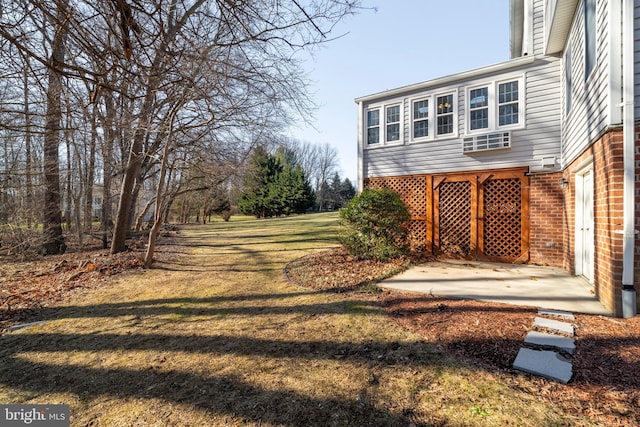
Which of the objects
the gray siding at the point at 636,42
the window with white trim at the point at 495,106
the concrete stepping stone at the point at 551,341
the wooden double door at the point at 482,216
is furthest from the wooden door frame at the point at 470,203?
the concrete stepping stone at the point at 551,341

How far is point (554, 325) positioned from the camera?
3.40m

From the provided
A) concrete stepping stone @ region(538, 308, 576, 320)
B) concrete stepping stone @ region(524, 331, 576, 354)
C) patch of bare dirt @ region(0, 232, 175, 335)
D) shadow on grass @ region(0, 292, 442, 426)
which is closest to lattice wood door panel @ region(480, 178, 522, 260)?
concrete stepping stone @ region(538, 308, 576, 320)

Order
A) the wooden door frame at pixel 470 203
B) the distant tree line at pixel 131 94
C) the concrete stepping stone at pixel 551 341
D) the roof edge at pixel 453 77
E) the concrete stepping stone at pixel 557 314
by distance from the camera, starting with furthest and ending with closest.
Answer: the wooden door frame at pixel 470 203, the roof edge at pixel 453 77, the concrete stepping stone at pixel 557 314, the concrete stepping stone at pixel 551 341, the distant tree line at pixel 131 94

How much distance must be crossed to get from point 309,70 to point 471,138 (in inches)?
180

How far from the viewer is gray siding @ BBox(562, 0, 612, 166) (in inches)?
147

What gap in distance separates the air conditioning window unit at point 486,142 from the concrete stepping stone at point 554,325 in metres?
4.98

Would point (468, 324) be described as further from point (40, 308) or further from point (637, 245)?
point (40, 308)

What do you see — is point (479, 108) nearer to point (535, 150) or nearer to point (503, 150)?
point (503, 150)

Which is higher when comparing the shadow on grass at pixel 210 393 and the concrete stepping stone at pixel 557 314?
the concrete stepping stone at pixel 557 314

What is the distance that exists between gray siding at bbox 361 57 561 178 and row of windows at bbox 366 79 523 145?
0.55 feet

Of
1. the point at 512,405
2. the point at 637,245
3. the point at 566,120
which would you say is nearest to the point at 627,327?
the point at 637,245

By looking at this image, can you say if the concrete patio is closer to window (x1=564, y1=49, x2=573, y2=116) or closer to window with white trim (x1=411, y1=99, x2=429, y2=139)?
window (x1=564, y1=49, x2=573, y2=116)

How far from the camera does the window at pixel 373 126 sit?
30.7 feet

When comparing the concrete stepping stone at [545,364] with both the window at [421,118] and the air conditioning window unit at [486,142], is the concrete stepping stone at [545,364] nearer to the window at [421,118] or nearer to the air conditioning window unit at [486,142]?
the air conditioning window unit at [486,142]
